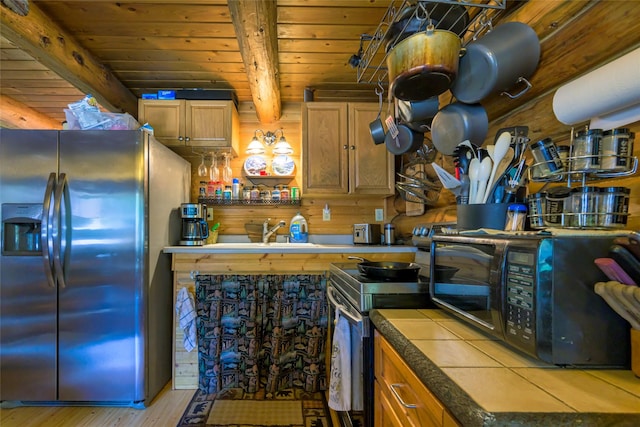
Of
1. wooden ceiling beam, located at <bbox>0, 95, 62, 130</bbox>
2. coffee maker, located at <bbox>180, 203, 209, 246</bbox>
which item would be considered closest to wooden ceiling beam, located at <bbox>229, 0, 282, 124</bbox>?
coffee maker, located at <bbox>180, 203, 209, 246</bbox>

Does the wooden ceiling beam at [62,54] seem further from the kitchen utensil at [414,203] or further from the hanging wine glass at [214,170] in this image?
the kitchen utensil at [414,203]

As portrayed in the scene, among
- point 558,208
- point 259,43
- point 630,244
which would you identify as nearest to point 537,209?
point 558,208

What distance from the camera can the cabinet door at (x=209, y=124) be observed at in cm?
257

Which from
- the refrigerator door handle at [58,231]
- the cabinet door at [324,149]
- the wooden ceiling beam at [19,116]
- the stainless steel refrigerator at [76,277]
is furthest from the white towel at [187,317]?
the wooden ceiling beam at [19,116]

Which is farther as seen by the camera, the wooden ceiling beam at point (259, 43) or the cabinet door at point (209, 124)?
the cabinet door at point (209, 124)

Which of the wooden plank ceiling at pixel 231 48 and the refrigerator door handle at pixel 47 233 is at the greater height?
the wooden plank ceiling at pixel 231 48

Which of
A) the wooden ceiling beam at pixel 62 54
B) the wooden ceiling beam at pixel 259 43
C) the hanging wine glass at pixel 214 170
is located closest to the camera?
the wooden ceiling beam at pixel 259 43

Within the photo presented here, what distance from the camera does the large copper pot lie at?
112 centimetres

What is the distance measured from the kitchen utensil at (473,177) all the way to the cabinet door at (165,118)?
2223 millimetres

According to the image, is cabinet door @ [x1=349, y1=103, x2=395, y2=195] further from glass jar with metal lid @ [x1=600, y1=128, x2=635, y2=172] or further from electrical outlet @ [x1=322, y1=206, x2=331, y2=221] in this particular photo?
glass jar with metal lid @ [x1=600, y1=128, x2=635, y2=172]

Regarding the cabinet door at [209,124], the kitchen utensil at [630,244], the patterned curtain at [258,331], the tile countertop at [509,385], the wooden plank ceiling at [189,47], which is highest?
the wooden plank ceiling at [189,47]

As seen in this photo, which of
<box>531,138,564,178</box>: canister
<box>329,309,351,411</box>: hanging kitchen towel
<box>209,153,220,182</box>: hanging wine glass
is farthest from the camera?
<box>209,153,220,182</box>: hanging wine glass

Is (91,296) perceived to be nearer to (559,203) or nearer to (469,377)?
(469,377)

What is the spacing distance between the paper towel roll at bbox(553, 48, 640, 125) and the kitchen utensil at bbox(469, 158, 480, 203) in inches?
10.5
